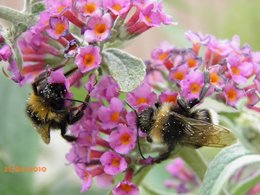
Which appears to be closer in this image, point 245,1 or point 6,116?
point 6,116

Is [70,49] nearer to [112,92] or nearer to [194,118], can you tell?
[112,92]

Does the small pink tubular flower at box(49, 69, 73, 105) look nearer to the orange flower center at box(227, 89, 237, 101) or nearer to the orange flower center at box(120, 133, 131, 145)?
the orange flower center at box(120, 133, 131, 145)

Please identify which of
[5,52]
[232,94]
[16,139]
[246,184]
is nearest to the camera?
[5,52]

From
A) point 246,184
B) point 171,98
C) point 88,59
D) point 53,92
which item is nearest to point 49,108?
point 53,92

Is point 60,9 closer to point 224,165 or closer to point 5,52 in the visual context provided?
point 5,52

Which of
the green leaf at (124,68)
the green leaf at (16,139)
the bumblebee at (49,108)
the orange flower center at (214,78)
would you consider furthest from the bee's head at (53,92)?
the green leaf at (16,139)

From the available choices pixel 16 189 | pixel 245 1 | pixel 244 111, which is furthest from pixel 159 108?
pixel 245 1

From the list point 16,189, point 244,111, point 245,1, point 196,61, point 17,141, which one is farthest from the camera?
point 245,1
